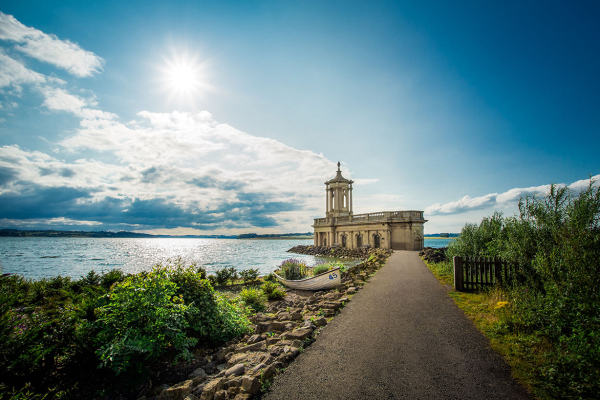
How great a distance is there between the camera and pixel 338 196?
55.9m

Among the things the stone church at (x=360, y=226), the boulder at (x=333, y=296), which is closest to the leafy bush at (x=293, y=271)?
the boulder at (x=333, y=296)

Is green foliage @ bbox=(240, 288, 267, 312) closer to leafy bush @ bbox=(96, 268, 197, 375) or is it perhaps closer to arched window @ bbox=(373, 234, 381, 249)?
leafy bush @ bbox=(96, 268, 197, 375)

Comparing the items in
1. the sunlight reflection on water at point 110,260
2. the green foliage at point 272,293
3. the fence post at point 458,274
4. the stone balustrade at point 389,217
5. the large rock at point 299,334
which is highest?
the stone balustrade at point 389,217

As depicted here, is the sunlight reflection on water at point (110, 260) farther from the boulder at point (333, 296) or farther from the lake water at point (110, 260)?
the boulder at point (333, 296)

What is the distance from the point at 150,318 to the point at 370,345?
485cm

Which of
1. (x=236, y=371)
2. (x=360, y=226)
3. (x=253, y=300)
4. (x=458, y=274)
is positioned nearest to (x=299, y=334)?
(x=236, y=371)

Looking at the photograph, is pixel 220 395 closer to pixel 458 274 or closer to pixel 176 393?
pixel 176 393

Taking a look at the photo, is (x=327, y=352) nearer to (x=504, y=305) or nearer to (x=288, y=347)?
(x=288, y=347)

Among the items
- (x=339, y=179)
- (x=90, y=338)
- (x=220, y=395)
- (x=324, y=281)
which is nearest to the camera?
(x=220, y=395)

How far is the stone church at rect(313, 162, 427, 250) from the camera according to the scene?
38.8 meters

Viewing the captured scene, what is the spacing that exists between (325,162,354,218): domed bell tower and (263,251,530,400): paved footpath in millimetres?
47142

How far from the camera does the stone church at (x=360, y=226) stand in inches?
1528

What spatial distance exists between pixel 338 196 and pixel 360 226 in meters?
11.1

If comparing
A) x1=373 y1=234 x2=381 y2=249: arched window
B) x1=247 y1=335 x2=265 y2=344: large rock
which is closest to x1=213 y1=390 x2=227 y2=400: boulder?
x1=247 y1=335 x2=265 y2=344: large rock
